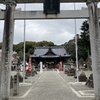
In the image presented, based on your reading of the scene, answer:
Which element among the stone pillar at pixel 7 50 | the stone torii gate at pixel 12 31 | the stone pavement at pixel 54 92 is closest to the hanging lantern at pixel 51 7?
the stone torii gate at pixel 12 31

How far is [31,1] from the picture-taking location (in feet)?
28.5

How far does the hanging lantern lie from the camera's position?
813cm

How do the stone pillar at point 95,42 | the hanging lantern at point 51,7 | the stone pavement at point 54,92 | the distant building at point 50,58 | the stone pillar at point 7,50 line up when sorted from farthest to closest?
the distant building at point 50,58
the stone pavement at point 54,92
the hanging lantern at point 51,7
the stone pillar at point 95,42
the stone pillar at point 7,50

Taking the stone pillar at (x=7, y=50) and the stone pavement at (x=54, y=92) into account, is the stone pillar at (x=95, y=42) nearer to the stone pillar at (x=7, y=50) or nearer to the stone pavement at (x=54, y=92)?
the stone pavement at (x=54, y=92)

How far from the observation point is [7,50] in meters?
7.70

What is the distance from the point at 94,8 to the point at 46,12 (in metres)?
2.59

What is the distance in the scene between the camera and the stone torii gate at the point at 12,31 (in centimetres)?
755

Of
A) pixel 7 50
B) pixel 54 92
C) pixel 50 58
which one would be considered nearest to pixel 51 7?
pixel 7 50

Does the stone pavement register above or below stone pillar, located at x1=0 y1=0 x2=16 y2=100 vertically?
below

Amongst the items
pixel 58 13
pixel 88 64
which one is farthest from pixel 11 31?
pixel 88 64

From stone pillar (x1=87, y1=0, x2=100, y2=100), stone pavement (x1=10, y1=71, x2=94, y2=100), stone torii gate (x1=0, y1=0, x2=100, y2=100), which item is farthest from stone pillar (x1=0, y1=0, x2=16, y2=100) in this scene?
stone pillar (x1=87, y1=0, x2=100, y2=100)

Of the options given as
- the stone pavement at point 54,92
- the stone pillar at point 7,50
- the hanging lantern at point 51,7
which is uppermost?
the hanging lantern at point 51,7

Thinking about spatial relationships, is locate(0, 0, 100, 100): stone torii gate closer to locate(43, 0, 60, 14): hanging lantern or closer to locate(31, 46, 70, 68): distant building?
locate(43, 0, 60, 14): hanging lantern

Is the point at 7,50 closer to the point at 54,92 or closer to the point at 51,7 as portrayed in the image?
the point at 51,7
